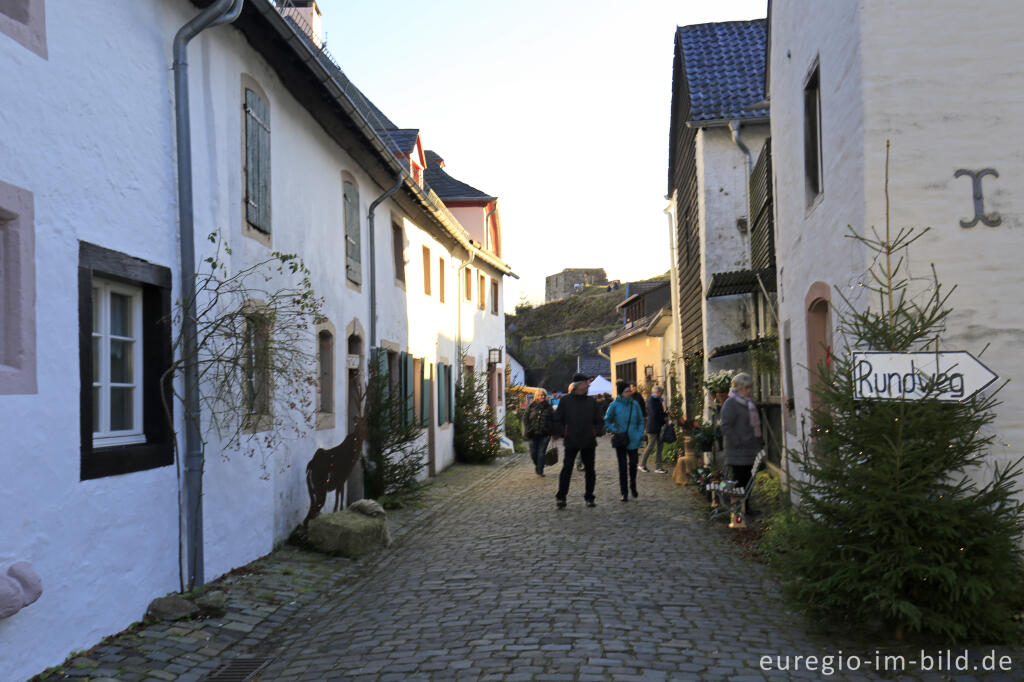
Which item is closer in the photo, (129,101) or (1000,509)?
(1000,509)

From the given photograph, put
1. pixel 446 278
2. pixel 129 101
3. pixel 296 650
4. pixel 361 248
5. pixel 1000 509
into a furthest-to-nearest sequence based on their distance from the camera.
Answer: pixel 446 278
pixel 361 248
pixel 129 101
pixel 296 650
pixel 1000 509

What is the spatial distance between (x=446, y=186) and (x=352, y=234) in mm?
14917

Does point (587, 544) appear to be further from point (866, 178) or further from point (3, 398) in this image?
point (3, 398)

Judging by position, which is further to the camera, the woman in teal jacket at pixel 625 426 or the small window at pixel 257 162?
the woman in teal jacket at pixel 625 426

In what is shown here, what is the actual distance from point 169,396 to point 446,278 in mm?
13638

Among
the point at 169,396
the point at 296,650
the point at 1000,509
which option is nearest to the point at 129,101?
the point at 169,396

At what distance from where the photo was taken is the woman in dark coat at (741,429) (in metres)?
10.1

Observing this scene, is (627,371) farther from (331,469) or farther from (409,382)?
(331,469)

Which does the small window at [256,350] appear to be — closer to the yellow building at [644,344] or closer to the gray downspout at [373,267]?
the gray downspout at [373,267]

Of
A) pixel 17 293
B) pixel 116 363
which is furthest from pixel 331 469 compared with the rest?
pixel 17 293

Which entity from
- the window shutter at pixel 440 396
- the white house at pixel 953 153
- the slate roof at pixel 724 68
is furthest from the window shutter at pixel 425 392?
the white house at pixel 953 153

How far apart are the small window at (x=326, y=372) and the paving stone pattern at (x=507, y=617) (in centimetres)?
199

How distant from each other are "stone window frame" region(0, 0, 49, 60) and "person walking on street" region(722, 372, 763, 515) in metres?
7.02

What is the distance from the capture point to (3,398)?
16.3 ft
